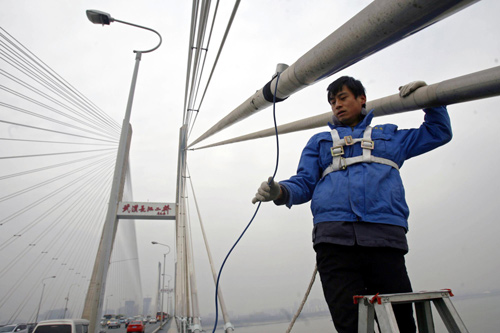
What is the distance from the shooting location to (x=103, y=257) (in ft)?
17.0

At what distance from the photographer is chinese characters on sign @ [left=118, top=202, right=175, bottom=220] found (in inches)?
354

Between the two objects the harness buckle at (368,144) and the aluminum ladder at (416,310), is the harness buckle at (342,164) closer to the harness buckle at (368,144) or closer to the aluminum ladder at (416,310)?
the harness buckle at (368,144)

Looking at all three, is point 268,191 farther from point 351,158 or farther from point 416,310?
point 416,310

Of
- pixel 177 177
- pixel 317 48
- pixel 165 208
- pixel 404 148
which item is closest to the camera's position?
pixel 317 48

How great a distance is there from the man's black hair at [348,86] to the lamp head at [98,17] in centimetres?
628

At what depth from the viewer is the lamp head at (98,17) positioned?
19.4ft

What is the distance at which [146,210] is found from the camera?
9.47 m

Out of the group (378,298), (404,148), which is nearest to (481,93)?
(404,148)

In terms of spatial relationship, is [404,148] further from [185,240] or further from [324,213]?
[185,240]

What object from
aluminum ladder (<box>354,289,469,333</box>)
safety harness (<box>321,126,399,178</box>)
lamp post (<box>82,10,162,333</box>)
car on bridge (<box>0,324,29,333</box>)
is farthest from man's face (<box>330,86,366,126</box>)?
car on bridge (<box>0,324,29,333</box>)

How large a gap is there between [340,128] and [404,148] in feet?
1.02

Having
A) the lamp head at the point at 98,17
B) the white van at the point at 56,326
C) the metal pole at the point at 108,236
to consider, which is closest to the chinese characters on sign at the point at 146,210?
the white van at the point at 56,326

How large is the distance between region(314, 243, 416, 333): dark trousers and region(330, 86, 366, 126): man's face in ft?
2.17

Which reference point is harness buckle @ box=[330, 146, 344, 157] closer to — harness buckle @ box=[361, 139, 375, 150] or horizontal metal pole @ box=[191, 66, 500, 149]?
harness buckle @ box=[361, 139, 375, 150]
